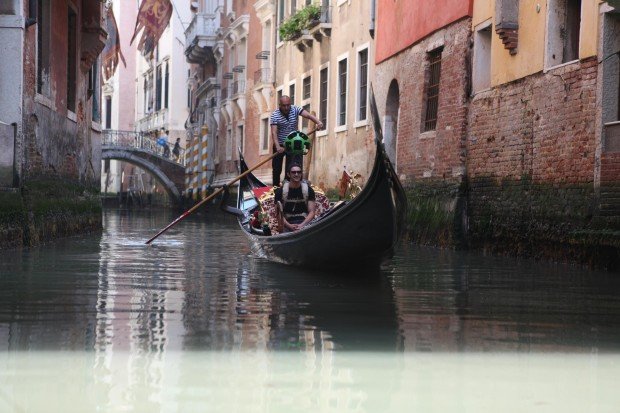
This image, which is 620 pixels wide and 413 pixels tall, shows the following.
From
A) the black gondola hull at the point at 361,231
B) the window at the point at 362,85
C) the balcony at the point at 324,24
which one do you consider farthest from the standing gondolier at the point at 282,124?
the balcony at the point at 324,24

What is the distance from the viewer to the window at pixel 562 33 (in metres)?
11.3

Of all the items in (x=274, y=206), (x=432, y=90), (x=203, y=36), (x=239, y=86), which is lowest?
(x=274, y=206)

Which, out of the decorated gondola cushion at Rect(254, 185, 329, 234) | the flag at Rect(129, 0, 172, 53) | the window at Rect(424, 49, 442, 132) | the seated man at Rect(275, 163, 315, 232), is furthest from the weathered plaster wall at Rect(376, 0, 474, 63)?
the flag at Rect(129, 0, 172, 53)

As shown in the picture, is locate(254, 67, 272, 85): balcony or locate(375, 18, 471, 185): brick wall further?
locate(254, 67, 272, 85): balcony

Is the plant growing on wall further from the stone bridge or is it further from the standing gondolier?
the stone bridge

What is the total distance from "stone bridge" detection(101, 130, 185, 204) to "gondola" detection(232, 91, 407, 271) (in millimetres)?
28576

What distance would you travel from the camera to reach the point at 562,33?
11.4 meters

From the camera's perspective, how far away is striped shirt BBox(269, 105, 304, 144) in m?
12.0

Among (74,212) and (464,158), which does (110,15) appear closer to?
(74,212)

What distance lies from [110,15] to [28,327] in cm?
1829

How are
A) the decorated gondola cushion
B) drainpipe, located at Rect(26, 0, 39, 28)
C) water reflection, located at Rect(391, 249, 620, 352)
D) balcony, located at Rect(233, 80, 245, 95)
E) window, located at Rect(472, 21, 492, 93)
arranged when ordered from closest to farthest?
1. water reflection, located at Rect(391, 249, 620, 352)
2. the decorated gondola cushion
3. drainpipe, located at Rect(26, 0, 39, 28)
4. window, located at Rect(472, 21, 492, 93)
5. balcony, located at Rect(233, 80, 245, 95)

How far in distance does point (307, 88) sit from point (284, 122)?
11299 millimetres

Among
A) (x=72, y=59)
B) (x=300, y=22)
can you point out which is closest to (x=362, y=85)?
(x=300, y=22)

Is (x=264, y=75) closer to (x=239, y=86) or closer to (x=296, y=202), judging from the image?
(x=239, y=86)
